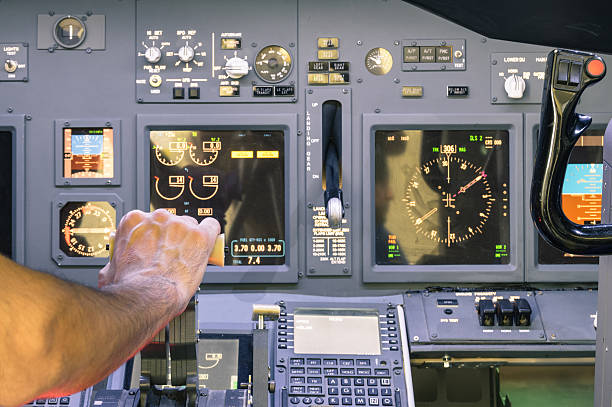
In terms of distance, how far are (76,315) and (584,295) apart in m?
2.54

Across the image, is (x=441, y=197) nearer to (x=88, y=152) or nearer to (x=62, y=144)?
(x=88, y=152)

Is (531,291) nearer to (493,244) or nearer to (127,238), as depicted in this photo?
(493,244)

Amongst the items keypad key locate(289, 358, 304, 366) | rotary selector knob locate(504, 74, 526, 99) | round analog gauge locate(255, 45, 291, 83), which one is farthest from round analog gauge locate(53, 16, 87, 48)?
rotary selector knob locate(504, 74, 526, 99)

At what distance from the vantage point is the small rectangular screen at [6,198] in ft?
9.33

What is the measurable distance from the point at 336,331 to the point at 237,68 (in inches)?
44.5

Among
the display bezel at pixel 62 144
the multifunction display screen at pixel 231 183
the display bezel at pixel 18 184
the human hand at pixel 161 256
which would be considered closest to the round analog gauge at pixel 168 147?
the multifunction display screen at pixel 231 183

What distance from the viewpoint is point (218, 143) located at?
2869 mm

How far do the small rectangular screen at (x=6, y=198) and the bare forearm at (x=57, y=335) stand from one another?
2.38m

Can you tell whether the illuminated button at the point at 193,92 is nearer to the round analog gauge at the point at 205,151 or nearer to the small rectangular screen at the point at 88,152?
the round analog gauge at the point at 205,151

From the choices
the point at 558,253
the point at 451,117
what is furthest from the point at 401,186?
the point at 558,253

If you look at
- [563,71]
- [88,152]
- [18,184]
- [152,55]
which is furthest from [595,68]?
[18,184]

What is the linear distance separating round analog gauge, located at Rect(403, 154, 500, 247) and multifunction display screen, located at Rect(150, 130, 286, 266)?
56 centimetres

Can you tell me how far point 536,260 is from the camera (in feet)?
9.37

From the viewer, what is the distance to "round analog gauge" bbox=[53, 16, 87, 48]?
286cm
